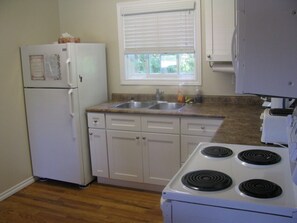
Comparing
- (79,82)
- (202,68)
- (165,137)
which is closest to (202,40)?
(202,68)

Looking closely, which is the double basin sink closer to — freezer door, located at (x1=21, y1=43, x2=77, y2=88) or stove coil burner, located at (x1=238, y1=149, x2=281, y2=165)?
freezer door, located at (x1=21, y1=43, x2=77, y2=88)

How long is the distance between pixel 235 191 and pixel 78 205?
2.19 meters

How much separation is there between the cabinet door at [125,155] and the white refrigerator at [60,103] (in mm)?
313

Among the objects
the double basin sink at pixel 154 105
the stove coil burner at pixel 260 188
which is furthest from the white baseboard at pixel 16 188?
the stove coil burner at pixel 260 188

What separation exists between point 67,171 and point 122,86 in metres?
1.21

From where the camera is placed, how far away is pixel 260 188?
120 centimetres

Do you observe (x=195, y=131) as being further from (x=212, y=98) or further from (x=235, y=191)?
(x=235, y=191)

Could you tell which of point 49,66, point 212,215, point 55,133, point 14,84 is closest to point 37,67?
point 49,66

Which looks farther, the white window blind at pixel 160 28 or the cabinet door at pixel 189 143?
the white window blind at pixel 160 28

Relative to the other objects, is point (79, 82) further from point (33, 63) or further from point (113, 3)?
point (113, 3)

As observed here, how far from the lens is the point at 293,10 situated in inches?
38.9

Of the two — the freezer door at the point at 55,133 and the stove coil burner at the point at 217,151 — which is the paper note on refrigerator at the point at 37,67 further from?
the stove coil burner at the point at 217,151

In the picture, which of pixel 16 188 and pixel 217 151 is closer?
pixel 217 151

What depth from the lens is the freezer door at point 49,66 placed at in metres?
3.16
